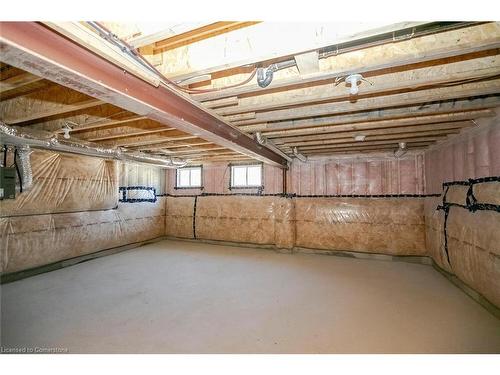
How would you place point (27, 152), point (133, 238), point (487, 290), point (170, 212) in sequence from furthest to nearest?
point (170, 212) < point (133, 238) < point (27, 152) < point (487, 290)

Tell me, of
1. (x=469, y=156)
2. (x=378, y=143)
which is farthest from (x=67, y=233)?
A: (x=469, y=156)

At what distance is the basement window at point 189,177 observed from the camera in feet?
21.4

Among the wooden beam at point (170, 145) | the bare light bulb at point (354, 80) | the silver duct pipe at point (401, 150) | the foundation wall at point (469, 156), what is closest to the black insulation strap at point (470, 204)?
the foundation wall at point (469, 156)

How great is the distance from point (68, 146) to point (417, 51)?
425 cm

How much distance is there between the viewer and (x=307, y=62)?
149 cm

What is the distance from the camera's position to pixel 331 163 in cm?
530

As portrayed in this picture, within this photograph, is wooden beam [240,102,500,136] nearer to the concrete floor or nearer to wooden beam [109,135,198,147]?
wooden beam [109,135,198,147]

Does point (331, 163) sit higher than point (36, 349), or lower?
higher

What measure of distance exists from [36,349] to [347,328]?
2.49 m

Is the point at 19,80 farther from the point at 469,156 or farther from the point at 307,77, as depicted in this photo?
the point at 469,156

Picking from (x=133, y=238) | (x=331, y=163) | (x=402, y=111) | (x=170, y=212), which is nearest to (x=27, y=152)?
(x=133, y=238)

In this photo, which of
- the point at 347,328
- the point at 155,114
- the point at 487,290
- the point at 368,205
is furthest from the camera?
the point at 368,205

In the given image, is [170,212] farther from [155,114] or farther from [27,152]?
[155,114]

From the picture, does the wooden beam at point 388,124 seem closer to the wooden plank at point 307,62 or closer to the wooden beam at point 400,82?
the wooden beam at point 400,82
